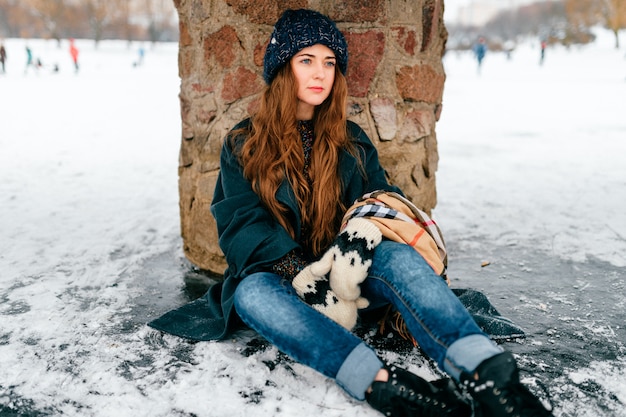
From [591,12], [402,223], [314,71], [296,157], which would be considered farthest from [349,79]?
[591,12]

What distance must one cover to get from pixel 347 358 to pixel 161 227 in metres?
2.18

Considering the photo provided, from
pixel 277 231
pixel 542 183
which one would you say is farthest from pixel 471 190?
pixel 277 231

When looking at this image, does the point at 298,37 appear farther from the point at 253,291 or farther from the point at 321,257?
the point at 253,291

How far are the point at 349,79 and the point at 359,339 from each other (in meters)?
1.31

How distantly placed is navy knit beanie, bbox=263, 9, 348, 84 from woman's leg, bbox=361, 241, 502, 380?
2.62ft

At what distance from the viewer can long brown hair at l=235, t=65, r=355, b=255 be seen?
209 centimetres

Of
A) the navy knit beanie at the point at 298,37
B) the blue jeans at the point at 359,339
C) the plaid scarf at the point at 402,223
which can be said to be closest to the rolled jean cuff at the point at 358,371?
the blue jeans at the point at 359,339

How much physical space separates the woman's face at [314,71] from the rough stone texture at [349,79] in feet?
1.30

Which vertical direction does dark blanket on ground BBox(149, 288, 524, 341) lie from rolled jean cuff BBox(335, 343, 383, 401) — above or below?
below

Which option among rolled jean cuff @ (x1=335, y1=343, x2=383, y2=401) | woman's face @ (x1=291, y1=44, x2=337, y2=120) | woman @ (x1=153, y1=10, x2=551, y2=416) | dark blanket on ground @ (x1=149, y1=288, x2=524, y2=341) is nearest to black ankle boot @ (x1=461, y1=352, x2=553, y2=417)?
woman @ (x1=153, y1=10, x2=551, y2=416)

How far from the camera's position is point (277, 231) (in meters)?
2.01

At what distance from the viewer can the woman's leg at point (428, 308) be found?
1.52 meters

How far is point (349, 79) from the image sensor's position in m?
2.50

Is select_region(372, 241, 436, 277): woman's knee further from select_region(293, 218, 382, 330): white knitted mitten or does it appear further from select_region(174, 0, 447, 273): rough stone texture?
select_region(174, 0, 447, 273): rough stone texture
